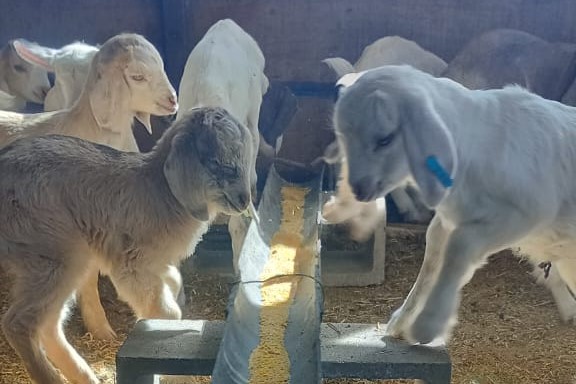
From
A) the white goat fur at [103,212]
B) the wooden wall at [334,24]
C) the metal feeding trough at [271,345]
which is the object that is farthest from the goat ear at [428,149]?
the wooden wall at [334,24]

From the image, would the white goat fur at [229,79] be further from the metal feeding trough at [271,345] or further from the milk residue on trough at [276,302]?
the metal feeding trough at [271,345]

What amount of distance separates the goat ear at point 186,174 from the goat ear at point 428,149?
32.3 inches

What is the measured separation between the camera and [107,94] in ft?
10.2

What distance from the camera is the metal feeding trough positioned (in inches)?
88.0

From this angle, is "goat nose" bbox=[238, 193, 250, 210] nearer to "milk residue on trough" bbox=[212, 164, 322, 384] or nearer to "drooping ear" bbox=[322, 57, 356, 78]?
"milk residue on trough" bbox=[212, 164, 322, 384]

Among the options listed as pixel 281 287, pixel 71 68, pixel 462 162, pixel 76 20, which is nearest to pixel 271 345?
pixel 281 287

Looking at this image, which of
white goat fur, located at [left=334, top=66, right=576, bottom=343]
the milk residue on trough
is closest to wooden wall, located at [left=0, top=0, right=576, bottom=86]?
the milk residue on trough

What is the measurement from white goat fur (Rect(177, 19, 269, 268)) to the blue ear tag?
56.3 inches

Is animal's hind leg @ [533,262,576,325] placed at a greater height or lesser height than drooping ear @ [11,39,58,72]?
lesser

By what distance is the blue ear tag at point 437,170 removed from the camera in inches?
73.6

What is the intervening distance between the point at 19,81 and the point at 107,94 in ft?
5.68

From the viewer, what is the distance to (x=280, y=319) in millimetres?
2924

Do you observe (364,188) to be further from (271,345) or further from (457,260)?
(271,345)

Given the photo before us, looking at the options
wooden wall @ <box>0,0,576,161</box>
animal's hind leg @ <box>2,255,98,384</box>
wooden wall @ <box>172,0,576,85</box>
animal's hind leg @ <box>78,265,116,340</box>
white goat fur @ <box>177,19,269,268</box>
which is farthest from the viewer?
wooden wall @ <box>172,0,576,85</box>
